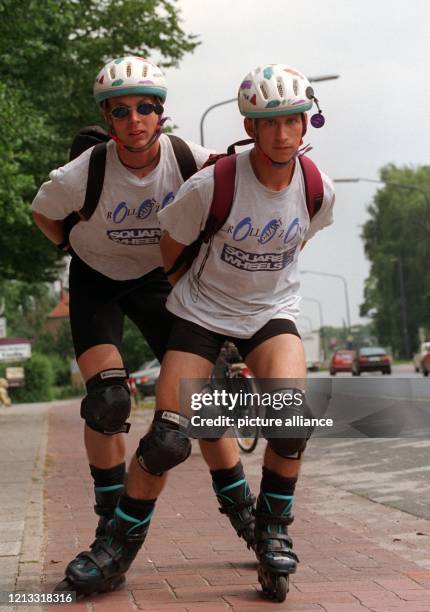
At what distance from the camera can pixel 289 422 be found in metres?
4.75

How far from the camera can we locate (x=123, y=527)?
4855 millimetres

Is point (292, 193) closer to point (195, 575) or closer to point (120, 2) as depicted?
point (195, 575)

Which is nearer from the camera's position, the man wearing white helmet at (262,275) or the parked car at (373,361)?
the man wearing white helmet at (262,275)

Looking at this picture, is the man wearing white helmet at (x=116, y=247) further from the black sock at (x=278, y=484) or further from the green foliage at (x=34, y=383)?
the green foliage at (x=34, y=383)

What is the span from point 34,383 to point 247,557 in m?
44.9

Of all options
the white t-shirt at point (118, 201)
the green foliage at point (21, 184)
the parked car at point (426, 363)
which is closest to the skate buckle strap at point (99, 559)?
the white t-shirt at point (118, 201)

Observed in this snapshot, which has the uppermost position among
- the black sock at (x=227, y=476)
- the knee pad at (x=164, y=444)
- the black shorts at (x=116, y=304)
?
the black shorts at (x=116, y=304)

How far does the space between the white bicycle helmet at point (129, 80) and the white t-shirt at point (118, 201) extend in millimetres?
234

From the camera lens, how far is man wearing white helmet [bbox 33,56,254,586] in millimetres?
5020

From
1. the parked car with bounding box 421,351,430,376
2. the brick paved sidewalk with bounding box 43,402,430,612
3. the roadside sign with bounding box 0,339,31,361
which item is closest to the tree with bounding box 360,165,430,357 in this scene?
the parked car with bounding box 421,351,430,376

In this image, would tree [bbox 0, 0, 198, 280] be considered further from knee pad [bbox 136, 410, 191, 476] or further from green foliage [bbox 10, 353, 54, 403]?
green foliage [bbox 10, 353, 54, 403]

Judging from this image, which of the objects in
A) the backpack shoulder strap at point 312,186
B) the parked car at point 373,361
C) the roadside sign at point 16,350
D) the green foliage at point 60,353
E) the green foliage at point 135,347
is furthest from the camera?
the green foliage at point 60,353

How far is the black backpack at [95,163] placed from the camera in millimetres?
5027

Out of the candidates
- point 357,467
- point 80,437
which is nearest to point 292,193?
point 357,467
